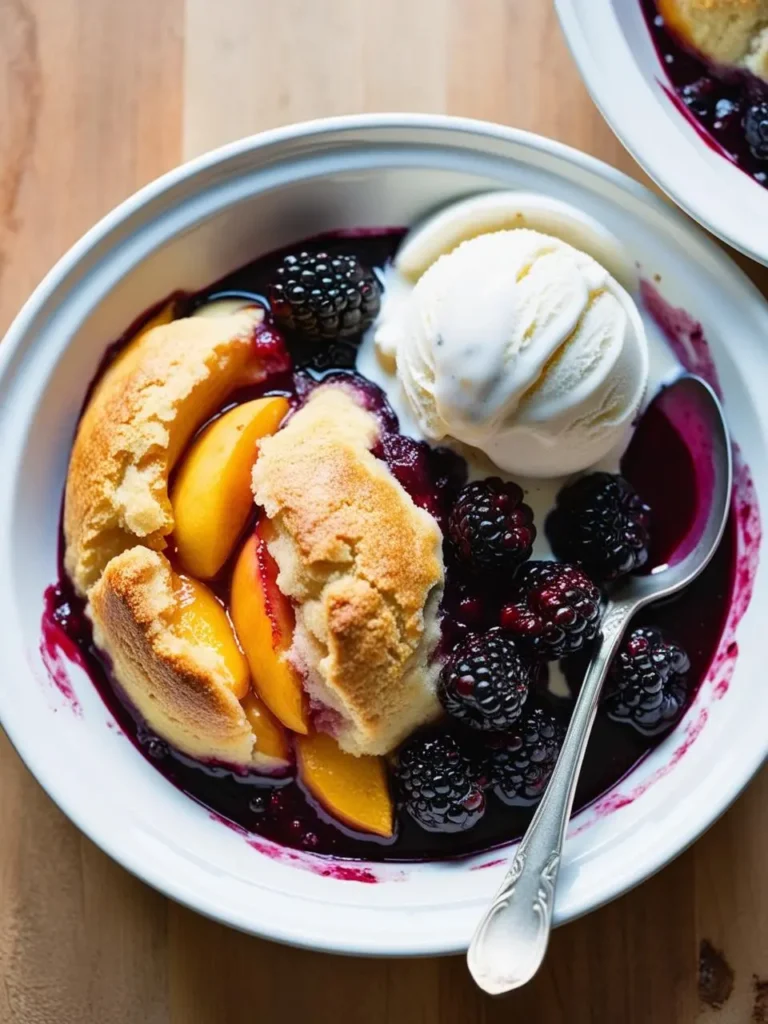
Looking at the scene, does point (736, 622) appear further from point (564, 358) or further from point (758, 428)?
point (564, 358)

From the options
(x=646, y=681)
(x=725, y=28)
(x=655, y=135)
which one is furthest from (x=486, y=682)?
(x=725, y=28)

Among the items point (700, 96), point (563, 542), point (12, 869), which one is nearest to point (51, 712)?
point (12, 869)

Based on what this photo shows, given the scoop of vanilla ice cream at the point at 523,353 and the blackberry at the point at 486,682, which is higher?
the scoop of vanilla ice cream at the point at 523,353

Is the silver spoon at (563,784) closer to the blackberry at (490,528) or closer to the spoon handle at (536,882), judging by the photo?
the spoon handle at (536,882)

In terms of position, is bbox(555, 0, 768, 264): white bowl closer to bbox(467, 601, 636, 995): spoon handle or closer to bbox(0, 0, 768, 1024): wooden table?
bbox(0, 0, 768, 1024): wooden table

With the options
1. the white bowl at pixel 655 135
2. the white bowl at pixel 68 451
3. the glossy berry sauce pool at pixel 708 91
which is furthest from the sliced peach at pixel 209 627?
the glossy berry sauce pool at pixel 708 91

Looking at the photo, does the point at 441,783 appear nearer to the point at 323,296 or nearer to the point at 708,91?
the point at 323,296

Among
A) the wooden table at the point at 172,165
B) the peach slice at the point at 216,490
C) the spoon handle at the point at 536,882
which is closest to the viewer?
the spoon handle at the point at 536,882
